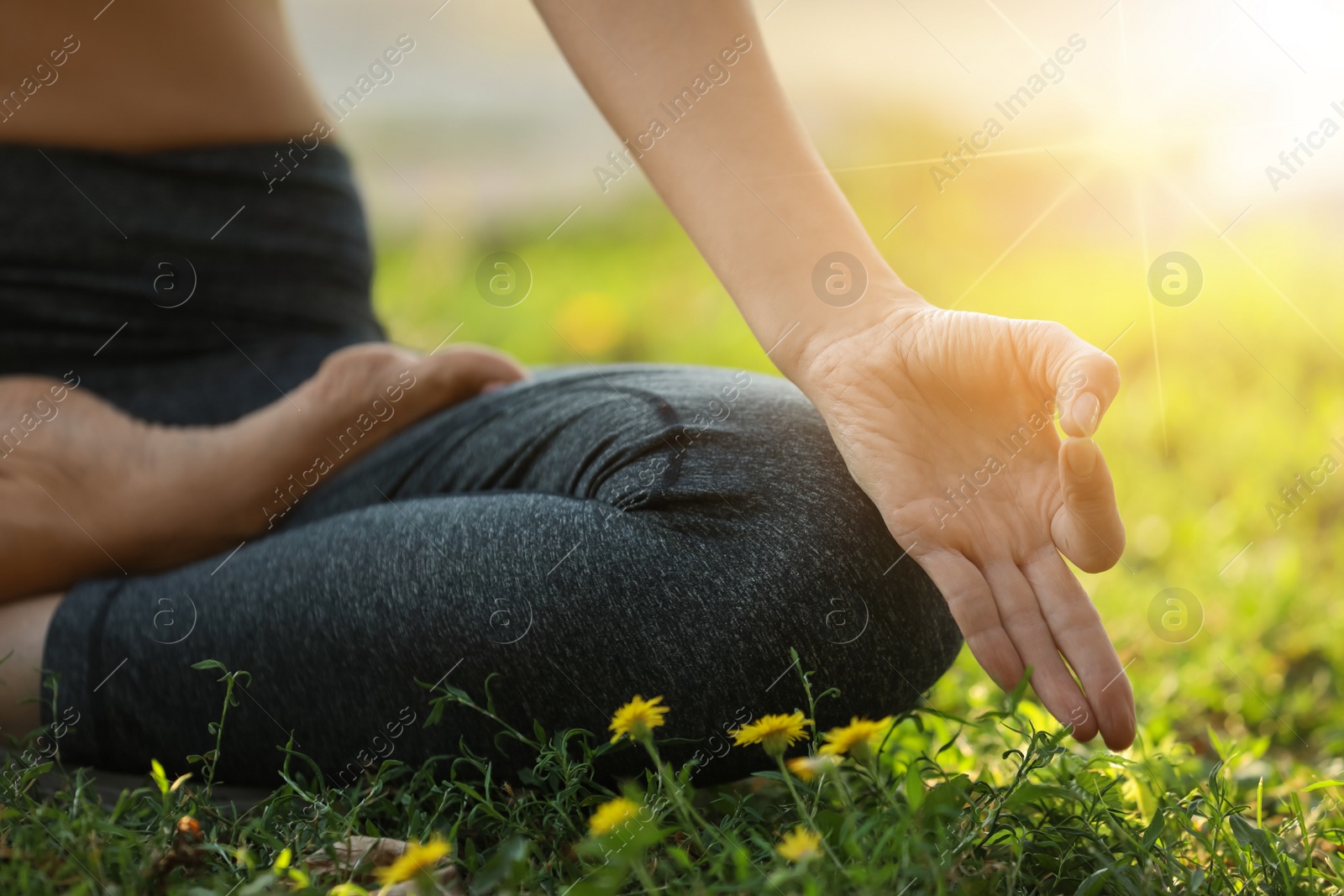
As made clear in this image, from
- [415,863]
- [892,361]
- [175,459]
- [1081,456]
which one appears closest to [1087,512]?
[1081,456]

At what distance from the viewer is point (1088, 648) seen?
2.67ft

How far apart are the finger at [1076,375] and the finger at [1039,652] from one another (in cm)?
18

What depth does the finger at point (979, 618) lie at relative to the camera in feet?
2.72

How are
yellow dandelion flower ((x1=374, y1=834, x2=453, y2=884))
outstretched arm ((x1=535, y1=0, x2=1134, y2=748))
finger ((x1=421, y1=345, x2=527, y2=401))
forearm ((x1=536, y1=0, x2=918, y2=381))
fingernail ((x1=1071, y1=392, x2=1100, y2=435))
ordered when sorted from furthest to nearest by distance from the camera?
finger ((x1=421, y1=345, x2=527, y2=401))
forearm ((x1=536, y1=0, x2=918, y2=381))
outstretched arm ((x1=535, y1=0, x2=1134, y2=748))
fingernail ((x1=1071, y1=392, x2=1100, y2=435))
yellow dandelion flower ((x1=374, y1=834, x2=453, y2=884))

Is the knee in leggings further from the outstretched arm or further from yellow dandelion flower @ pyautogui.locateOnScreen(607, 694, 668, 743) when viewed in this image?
yellow dandelion flower @ pyautogui.locateOnScreen(607, 694, 668, 743)

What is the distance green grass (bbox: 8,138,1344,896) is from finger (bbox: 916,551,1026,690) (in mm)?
55

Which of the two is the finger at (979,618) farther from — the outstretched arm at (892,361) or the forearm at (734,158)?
the forearm at (734,158)

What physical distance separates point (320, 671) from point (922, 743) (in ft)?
2.28

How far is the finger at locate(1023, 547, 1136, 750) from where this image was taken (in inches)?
31.9

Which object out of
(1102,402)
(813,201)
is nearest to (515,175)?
(813,201)

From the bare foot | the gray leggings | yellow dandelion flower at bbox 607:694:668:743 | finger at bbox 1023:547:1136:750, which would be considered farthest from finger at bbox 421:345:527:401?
finger at bbox 1023:547:1136:750

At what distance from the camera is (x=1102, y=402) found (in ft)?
2.37

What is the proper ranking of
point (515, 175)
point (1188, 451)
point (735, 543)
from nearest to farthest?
point (735, 543) → point (1188, 451) → point (515, 175)

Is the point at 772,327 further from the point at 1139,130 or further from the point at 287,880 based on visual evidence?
the point at 1139,130
